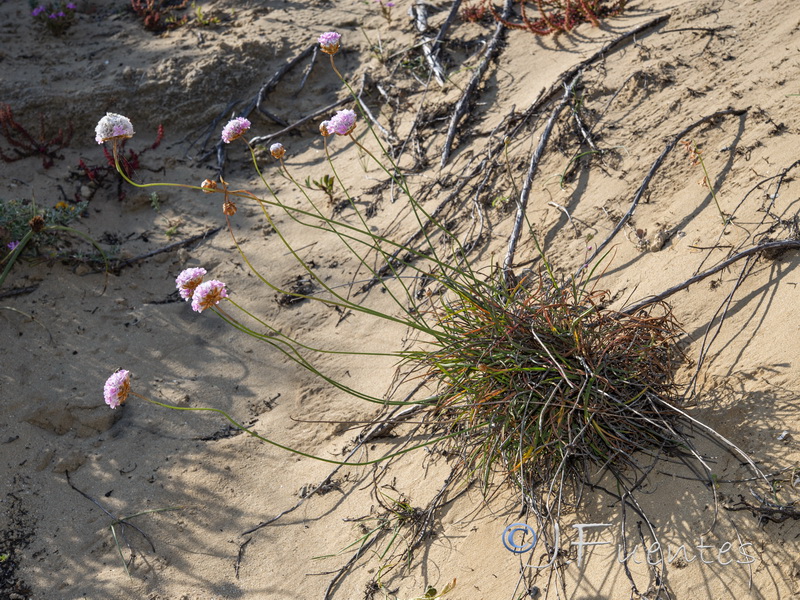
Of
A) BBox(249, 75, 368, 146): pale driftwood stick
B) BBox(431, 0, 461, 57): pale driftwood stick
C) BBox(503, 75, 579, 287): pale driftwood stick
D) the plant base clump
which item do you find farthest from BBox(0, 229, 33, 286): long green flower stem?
BBox(431, 0, 461, 57): pale driftwood stick

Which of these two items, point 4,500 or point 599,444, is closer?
point 599,444

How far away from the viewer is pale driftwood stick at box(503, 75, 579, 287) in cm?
364

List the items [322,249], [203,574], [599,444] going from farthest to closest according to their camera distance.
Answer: [322,249], [203,574], [599,444]

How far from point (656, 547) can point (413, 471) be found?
1.15 m

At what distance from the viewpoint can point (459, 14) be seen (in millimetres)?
6070

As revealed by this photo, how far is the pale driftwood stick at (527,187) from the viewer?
364 centimetres

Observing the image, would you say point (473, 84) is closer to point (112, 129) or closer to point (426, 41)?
point (426, 41)

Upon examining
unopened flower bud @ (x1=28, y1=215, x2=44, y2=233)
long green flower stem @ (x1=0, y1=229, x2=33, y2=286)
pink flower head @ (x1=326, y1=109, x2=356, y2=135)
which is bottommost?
long green flower stem @ (x1=0, y1=229, x2=33, y2=286)

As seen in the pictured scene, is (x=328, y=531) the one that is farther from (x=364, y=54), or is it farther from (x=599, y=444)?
(x=364, y=54)

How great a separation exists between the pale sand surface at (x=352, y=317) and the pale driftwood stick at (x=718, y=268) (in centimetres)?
4

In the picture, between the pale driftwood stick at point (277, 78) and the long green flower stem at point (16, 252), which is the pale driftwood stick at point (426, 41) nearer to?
the pale driftwood stick at point (277, 78)

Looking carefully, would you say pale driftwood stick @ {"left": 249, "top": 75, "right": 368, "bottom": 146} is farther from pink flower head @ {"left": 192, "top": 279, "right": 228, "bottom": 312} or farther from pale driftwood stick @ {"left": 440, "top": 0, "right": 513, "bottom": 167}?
pink flower head @ {"left": 192, "top": 279, "right": 228, "bottom": 312}

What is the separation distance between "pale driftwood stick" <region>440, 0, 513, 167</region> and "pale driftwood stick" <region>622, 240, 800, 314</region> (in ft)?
7.28

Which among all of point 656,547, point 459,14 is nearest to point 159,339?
point 656,547
